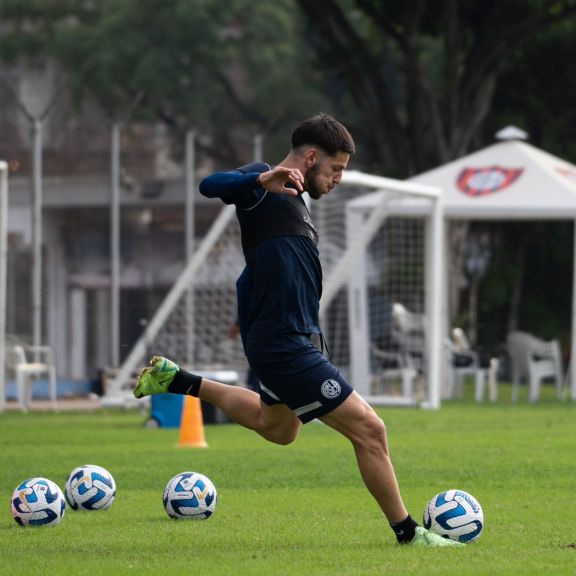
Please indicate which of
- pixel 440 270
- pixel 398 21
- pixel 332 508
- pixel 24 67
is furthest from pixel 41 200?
pixel 24 67

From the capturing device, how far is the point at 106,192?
22.5m

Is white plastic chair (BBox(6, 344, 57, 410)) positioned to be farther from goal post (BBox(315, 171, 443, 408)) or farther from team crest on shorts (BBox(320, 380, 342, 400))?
team crest on shorts (BBox(320, 380, 342, 400))

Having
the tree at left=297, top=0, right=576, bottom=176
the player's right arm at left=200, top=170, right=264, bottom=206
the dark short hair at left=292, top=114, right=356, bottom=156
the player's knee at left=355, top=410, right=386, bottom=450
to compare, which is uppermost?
the tree at left=297, top=0, right=576, bottom=176

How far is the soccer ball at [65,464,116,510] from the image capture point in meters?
9.25

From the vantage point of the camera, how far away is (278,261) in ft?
24.7

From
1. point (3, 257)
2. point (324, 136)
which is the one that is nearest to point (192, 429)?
point (3, 257)

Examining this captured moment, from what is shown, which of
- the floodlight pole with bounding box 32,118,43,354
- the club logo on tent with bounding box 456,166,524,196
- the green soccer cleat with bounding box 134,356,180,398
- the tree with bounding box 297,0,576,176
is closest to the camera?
the green soccer cleat with bounding box 134,356,180,398

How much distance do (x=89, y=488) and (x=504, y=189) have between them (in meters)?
15.2

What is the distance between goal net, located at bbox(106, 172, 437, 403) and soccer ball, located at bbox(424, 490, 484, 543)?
41.0 feet

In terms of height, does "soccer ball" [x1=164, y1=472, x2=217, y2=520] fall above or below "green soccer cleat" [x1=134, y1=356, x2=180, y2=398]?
below

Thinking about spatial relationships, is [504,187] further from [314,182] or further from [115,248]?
[314,182]

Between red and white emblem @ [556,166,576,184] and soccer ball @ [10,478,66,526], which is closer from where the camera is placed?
soccer ball @ [10,478,66,526]

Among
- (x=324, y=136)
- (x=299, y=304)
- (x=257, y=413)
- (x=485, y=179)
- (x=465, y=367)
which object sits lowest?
(x=465, y=367)

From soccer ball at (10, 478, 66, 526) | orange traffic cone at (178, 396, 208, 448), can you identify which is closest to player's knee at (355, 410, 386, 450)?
soccer ball at (10, 478, 66, 526)
